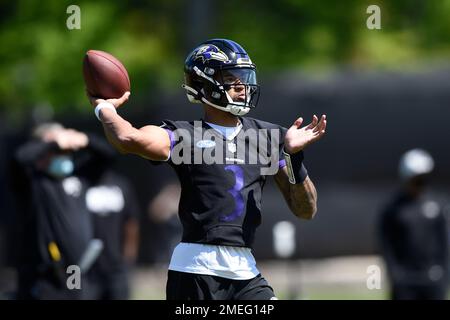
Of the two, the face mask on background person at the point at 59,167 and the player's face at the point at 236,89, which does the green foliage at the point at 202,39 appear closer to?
the face mask on background person at the point at 59,167

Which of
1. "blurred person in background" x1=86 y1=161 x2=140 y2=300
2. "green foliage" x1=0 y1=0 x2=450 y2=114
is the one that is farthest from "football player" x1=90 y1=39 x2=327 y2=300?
"green foliage" x1=0 y1=0 x2=450 y2=114

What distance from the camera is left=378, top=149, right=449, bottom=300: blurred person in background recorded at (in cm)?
1205

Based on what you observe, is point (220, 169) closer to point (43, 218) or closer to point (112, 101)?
point (112, 101)

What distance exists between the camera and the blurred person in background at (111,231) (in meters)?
11.6

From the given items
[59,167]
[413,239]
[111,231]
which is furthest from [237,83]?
[413,239]

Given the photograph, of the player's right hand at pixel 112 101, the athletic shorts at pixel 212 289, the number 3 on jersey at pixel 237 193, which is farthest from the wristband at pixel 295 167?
the player's right hand at pixel 112 101

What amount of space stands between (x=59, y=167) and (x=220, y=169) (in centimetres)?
283

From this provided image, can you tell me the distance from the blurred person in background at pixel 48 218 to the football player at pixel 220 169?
2.42 metres

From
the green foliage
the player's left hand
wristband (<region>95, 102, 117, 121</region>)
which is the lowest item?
the player's left hand

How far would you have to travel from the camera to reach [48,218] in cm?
921

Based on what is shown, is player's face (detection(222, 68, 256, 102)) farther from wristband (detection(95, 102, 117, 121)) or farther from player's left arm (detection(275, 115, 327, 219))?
wristband (detection(95, 102, 117, 121))
